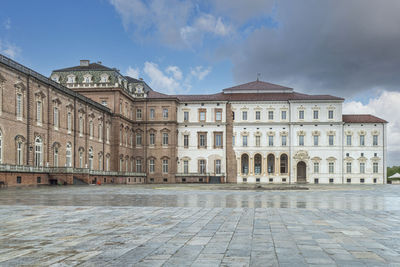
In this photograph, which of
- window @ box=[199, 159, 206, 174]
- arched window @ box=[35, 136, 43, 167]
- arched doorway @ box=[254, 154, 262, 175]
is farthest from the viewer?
arched doorway @ box=[254, 154, 262, 175]

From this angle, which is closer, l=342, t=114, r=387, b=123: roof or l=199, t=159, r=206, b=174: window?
l=342, t=114, r=387, b=123: roof

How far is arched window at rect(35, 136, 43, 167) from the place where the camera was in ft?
131

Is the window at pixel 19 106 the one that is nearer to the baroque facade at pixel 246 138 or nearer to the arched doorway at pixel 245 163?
the baroque facade at pixel 246 138

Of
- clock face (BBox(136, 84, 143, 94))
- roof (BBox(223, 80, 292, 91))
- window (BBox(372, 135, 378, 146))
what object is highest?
roof (BBox(223, 80, 292, 91))

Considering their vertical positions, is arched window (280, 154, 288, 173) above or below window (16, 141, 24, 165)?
below

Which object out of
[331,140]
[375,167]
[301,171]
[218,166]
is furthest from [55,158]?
[375,167]

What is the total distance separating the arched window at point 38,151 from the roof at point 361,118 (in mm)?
47762

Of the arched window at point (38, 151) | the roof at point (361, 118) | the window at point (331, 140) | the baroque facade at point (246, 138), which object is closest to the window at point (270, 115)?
the baroque facade at point (246, 138)

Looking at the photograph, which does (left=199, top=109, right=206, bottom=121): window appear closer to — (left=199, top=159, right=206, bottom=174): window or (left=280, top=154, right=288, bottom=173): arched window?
(left=199, top=159, right=206, bottom=174): window

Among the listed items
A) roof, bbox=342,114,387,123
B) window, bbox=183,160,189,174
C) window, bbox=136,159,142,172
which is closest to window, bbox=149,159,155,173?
window, bbox=136,159,142,172

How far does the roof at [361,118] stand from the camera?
2635 inches

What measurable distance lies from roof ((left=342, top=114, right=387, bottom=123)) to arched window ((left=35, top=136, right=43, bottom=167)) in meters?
47.8

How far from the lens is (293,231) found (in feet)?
30.0

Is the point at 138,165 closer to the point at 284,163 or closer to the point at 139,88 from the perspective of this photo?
the point at 139,88
